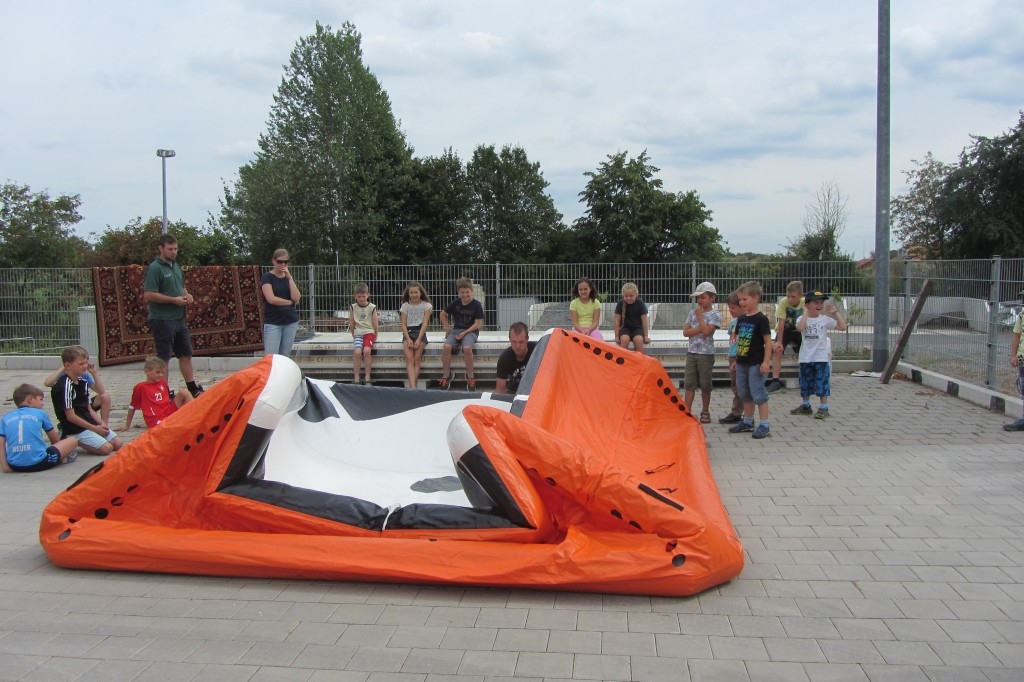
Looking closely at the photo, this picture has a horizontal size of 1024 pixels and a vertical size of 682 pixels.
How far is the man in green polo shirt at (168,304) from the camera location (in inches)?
317

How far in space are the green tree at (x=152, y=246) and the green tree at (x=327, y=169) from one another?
1302 mm

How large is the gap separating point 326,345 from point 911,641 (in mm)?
9492

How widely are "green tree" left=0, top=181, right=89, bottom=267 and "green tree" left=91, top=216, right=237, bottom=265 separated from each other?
707cm

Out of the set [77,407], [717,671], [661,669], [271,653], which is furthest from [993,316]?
[77,407]

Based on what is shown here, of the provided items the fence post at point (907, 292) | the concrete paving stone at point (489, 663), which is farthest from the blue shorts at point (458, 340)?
the concrete paving stone at point (489, 663)

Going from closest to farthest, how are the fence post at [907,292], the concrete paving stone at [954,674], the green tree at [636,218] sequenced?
the concrete paving stone at [954,674]
the fence post at [907,292]
the green tree at [636,218]

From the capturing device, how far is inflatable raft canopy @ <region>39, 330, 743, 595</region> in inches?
153

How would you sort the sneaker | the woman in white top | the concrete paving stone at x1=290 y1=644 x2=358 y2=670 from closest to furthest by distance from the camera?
the concrete paving stone at x1=290 y1=644 x2=358 y2=670 < the sneaker < the woman in white top

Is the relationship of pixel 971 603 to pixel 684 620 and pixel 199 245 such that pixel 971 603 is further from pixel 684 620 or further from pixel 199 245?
pixel 199 245

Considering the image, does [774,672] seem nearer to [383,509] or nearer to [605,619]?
[605,619]

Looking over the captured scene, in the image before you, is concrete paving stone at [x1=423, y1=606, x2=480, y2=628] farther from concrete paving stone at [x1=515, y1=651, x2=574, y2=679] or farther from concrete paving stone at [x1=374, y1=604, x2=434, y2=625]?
concrete paving stone at [x1=515, y1=651, x2=574, y2=679]

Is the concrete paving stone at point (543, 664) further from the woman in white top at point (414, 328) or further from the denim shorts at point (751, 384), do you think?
the woman in white top at point (414, 328)

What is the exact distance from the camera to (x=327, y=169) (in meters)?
32.0

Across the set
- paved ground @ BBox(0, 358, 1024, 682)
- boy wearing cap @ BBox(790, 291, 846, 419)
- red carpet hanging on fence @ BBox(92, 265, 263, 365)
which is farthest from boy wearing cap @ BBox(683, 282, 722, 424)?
red carpet hanging on fence @ BBox(92, 265, 263, 365)
